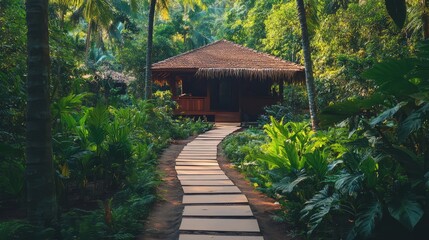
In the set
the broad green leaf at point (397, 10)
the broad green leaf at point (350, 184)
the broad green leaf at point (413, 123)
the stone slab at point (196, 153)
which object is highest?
the broad green leaf at point (397, 10)

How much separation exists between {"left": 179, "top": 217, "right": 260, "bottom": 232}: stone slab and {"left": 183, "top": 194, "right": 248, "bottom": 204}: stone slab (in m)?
0.72

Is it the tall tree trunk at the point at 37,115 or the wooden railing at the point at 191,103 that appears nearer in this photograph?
the tall tree trunk at the point at 37,115

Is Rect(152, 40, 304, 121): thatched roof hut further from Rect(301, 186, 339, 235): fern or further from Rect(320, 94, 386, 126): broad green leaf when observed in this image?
Rect(301, 186, 339, 235): fern

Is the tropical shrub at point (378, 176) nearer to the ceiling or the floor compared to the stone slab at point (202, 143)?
nearer to the ceiling

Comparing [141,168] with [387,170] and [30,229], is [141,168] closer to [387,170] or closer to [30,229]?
[30,229]

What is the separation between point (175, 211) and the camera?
500 cm

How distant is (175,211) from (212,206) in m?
0.47

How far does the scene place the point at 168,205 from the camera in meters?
5.30

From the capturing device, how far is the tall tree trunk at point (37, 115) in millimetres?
3646

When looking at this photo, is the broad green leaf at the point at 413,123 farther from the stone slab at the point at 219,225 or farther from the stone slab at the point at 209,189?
the stone slab at the point at 209,189

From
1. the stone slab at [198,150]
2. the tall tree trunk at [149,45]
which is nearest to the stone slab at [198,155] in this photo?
the stone slab at [198,150]

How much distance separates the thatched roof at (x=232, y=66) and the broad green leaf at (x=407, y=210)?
14.1m

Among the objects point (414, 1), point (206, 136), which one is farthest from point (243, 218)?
point (414, 1)

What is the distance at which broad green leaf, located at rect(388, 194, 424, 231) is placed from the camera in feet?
10.5
